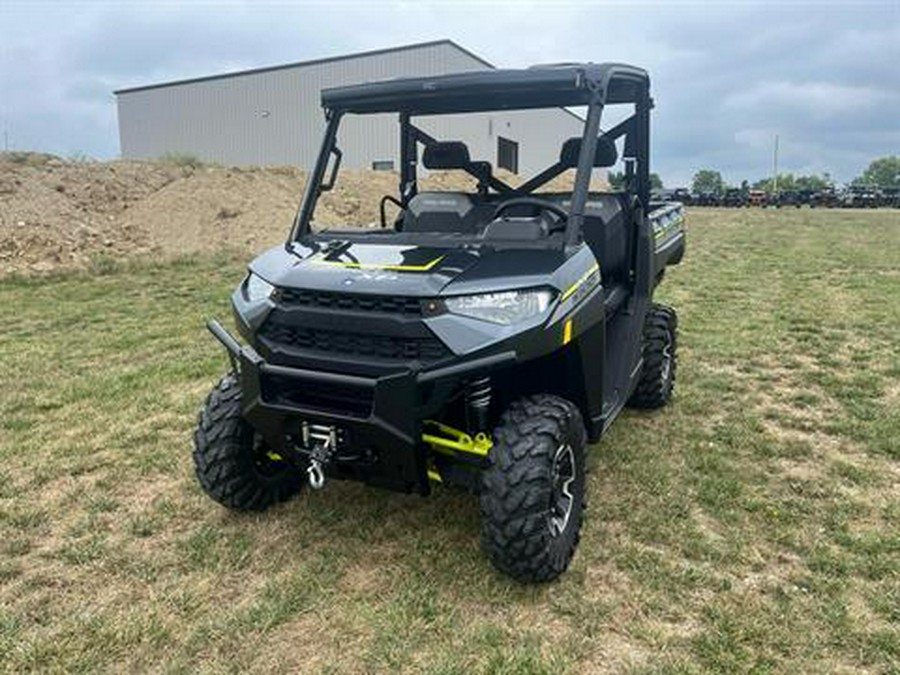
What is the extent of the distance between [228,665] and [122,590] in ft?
2.19

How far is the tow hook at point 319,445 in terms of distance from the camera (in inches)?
109

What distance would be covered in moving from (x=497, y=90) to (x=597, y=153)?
503 mm

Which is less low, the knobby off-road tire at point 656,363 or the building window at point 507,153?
the building window at point 507,153

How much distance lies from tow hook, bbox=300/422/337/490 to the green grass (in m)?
0.43

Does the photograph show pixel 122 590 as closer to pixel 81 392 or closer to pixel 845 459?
pixel 81 392

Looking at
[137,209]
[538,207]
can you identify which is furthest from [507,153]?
[538,207]

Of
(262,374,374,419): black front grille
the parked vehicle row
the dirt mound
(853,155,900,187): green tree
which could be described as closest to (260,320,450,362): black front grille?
(262,374,374,419): black front grille

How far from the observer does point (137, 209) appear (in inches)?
574

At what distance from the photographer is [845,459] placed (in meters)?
4.08

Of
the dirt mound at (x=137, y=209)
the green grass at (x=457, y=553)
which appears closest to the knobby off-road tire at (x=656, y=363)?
the green grass at (x=457, y=553)

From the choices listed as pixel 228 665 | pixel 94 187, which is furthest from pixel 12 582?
pixel 94 187

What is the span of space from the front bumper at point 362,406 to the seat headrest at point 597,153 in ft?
3.95

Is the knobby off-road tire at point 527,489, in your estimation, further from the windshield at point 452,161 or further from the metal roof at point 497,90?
the metal roof at point 497,90

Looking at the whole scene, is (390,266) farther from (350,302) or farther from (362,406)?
(362,406)
